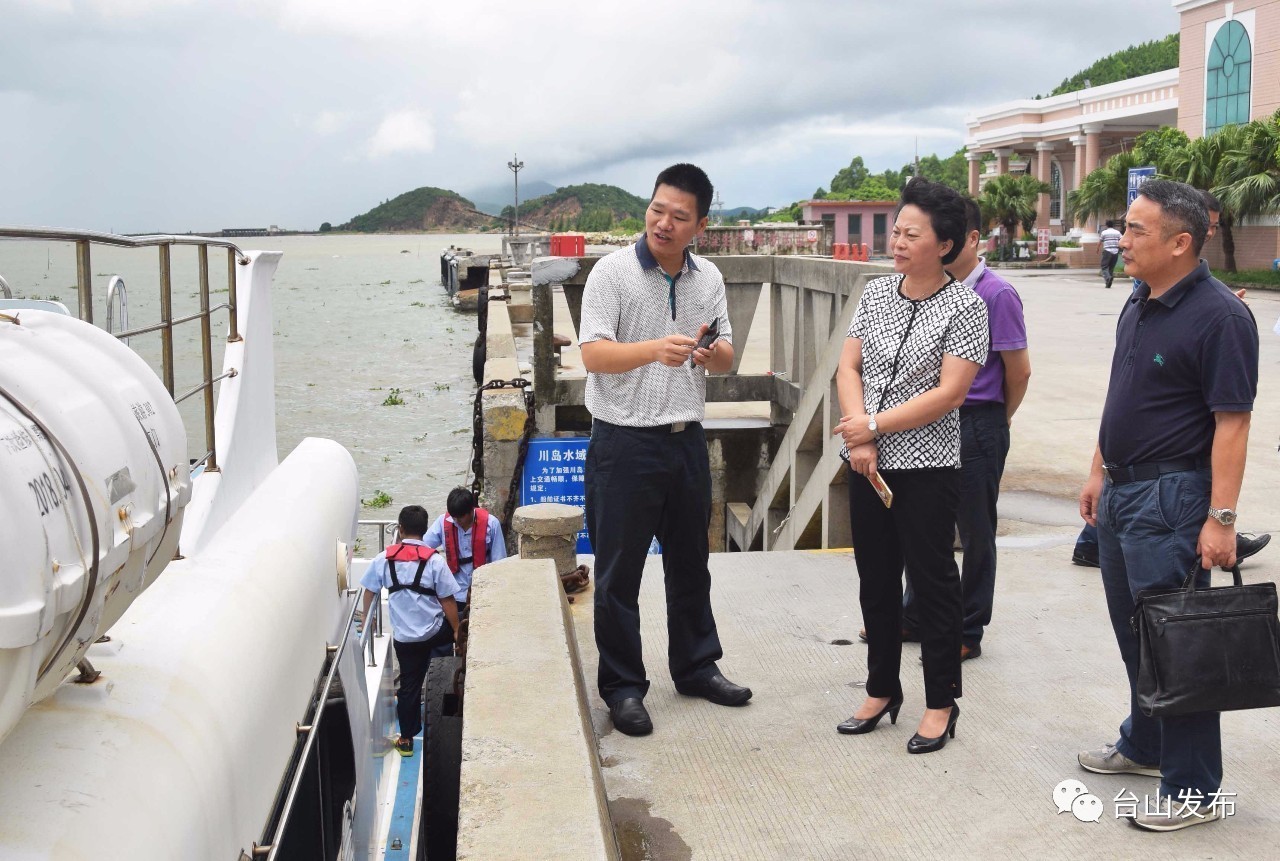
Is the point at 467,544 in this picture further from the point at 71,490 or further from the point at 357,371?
the point at 357,371

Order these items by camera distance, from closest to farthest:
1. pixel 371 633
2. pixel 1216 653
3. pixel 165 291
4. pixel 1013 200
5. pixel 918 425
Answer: pixel 1216 653, pixel 918 425, pixel 165 291, pixel 371 633, pixel 1013 200

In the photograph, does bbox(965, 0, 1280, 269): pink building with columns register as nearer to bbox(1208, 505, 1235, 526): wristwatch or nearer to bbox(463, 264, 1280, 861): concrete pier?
bbox(463, 264, 1280, 861): concrete pier

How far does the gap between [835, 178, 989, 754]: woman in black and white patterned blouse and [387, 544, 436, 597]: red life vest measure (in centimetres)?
409

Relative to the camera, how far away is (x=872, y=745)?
4.40 m

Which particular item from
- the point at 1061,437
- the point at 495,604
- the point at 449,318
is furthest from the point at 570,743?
the point at 449,318

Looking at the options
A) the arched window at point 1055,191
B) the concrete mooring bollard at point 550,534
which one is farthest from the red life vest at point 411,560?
the arched window at point 1055,191

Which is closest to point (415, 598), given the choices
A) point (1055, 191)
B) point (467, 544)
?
point (467, 544)

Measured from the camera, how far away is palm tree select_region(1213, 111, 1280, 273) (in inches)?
1271

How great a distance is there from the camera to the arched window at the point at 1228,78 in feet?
124

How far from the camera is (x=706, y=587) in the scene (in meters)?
4.65

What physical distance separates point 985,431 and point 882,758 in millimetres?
1562

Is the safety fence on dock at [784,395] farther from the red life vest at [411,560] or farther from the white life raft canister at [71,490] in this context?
the white life raft canister at [71,490]

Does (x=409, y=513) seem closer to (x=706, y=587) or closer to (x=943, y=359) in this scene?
(x=706, y=587)

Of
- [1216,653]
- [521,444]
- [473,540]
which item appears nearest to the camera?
[1216,653]
